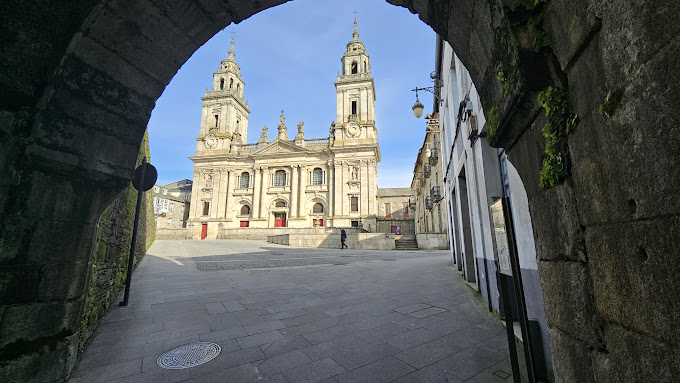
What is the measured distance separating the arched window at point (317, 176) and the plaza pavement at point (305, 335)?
3281cm

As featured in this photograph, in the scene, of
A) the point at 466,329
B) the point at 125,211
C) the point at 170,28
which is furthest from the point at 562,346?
the point at 125,211

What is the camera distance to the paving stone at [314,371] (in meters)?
2.47

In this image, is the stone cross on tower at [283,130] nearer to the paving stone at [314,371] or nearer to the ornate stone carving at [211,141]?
the ornate stone carving at [211,141]

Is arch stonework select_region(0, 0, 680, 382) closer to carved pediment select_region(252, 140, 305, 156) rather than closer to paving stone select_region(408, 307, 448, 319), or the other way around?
paving stone select_region(408, 307, 448, 319)

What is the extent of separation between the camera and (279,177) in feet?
133

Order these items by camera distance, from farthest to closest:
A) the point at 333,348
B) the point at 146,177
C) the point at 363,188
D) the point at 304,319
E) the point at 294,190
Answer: the point at 294,190, the point at 363,188, the point at 146,177, the point at 304,319, the point at 333,348

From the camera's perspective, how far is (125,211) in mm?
5832

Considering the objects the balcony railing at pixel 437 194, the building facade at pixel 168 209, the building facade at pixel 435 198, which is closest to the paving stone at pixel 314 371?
the building facade at pixel 435 198

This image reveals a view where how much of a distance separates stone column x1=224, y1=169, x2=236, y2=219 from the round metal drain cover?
38.2 m

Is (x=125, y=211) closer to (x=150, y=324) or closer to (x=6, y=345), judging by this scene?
(x=150, y=324)

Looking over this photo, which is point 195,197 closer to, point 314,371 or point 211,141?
point 211,141

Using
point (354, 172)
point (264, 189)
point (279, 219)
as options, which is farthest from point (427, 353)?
point (264, 189)

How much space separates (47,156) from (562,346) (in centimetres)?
372

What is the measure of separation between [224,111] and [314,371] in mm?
47889
